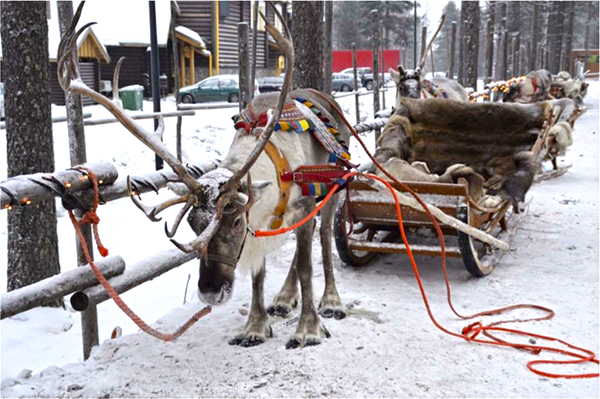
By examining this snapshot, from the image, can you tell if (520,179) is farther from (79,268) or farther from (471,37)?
(471,37)

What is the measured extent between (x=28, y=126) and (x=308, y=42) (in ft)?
11.7

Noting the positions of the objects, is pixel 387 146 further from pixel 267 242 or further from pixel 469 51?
pixel 469 51

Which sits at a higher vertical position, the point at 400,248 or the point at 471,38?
the point at 471,38

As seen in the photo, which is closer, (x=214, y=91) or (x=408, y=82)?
(x=408, y=82)

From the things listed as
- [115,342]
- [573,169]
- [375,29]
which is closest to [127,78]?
[375,29]

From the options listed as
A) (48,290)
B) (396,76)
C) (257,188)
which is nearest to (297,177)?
(257,188)

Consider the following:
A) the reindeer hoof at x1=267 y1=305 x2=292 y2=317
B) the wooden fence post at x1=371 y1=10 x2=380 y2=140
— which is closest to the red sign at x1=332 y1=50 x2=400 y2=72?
the wooden fence post at x1=371 y1=10 x2=380 y2=140

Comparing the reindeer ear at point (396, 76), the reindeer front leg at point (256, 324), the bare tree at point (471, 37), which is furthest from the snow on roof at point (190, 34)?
the reindeer front leg at point (256, 324)

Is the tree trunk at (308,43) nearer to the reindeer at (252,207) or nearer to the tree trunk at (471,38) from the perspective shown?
the reindeer at (252,207)

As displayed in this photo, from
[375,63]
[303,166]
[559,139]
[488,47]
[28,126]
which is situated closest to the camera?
[303,166]

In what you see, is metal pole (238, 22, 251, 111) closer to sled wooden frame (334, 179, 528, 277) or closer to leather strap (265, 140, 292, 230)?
sled wooden frame (334, 179, 528, 277)

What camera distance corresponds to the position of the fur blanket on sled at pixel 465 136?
6594mm

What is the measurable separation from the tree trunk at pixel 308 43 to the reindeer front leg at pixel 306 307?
3.42m

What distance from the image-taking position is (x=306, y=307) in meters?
4.17
